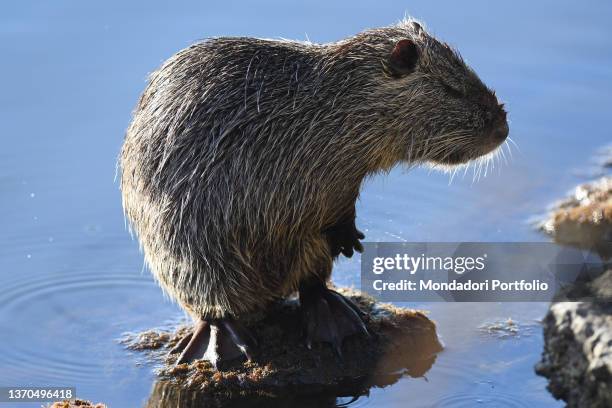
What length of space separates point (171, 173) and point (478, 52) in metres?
4.22

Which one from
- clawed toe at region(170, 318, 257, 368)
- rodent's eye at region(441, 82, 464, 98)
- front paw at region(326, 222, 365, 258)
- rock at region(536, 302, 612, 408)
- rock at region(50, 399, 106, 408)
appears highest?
rodent's eye at region(441, 82, 464, 98)

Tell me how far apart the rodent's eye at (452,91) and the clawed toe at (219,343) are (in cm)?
153

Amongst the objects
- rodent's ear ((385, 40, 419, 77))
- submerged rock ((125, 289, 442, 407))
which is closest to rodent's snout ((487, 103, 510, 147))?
rodent's ear ((385, 40, 419, 77))

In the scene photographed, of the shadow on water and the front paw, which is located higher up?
the front paw

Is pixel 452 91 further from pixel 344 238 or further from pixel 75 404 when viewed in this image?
pixel 75 404

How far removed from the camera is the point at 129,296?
718cm

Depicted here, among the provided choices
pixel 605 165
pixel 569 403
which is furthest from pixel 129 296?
pixel 605 165

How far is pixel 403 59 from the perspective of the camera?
6.38m

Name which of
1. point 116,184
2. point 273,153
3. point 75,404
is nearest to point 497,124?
point 273,153

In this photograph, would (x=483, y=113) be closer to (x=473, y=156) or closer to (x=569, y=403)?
(x=473, y=156)

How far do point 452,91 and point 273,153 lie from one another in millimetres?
1021

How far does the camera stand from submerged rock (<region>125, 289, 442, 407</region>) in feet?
20.1

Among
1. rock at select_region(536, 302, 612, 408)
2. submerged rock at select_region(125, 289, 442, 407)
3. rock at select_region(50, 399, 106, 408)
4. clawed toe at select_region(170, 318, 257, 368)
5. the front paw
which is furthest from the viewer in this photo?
the front paw

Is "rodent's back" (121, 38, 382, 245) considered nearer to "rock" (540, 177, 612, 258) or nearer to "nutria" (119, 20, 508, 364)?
"nutria" (119, 20, 508, 364)
